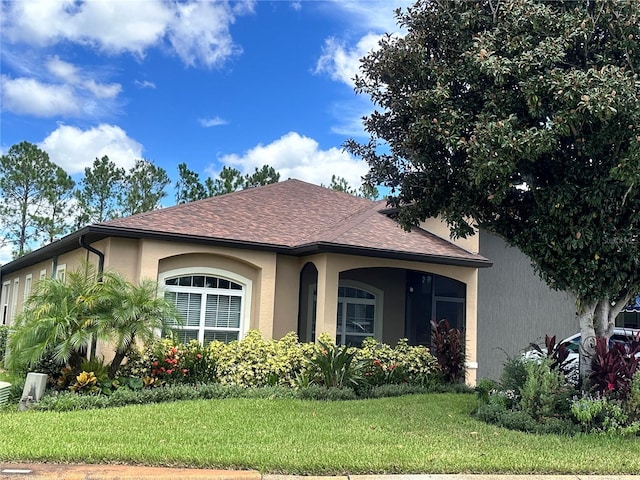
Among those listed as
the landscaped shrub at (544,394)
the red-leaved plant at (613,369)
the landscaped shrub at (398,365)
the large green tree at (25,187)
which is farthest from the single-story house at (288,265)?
the large green tree at (25,187)

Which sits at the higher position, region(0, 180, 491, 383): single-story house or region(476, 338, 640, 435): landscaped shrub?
region(0, 180, 491, 383): single-story house

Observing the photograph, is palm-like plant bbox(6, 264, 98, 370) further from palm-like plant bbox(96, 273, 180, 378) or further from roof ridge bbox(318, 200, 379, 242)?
roof ridge bbox(318, 200, 379, 242)

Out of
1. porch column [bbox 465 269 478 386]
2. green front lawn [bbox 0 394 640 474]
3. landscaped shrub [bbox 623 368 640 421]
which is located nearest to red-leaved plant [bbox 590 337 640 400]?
landscaped shrub [bbox 623 368 640 421]

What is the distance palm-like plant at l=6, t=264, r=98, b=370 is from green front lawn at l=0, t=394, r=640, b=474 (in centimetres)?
121

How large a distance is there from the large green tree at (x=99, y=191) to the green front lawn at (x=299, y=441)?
30912 millimetres

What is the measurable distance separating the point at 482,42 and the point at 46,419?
820 cm

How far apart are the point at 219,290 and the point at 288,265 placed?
1.85m

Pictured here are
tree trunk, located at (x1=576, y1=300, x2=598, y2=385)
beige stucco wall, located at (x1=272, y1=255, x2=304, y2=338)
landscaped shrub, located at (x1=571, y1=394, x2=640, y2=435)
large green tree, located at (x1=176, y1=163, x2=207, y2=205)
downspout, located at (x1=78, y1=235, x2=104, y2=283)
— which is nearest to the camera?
landscaped shrub, located at (x1=571, y1=394, x2=640, y2=435)

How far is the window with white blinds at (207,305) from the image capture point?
1352 cm

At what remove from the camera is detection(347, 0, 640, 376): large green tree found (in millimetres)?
7746

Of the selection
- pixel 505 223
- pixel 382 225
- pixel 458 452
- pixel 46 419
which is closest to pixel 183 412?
pixel 46 419

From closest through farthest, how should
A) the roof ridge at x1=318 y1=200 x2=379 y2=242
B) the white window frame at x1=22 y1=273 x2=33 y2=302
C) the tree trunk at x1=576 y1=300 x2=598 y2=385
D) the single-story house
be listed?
the tree trunk at x1=576 y1=300 x2=598 y2=385, the single-story house, the roof ridge at x1=318 y1=200 x2=379 y2=242, the white window frame at x1=22 y1=273 x2=33 y2=302

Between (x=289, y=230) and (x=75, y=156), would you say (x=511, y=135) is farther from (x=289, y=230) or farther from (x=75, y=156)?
(x=75, y=156)

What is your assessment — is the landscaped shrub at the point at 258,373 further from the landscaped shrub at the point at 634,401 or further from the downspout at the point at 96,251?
the landscaped shrub at the point at 634,401
